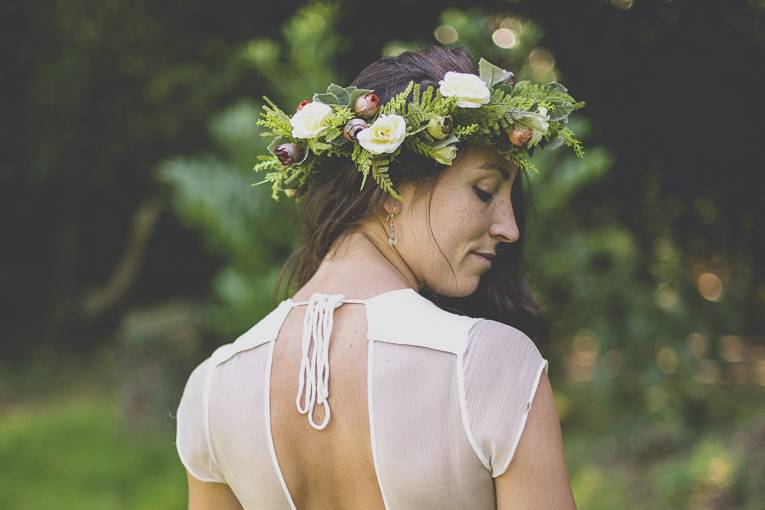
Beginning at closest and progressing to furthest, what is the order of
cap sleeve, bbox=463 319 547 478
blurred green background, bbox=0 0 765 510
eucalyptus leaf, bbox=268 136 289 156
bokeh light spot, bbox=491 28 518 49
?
cap sleeve, bbox=463 319 547 478 < eucalyptus leaf, bbox=268 136 289 156 < blurred green background, bbox=0 0 765 510 < bokeh light spot, bbox=491 28 518 49

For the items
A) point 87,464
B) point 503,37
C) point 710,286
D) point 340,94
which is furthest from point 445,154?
point 87,464

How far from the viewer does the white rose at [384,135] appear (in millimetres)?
1512

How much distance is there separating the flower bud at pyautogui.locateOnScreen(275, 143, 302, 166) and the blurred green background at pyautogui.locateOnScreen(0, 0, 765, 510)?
5.80 feet

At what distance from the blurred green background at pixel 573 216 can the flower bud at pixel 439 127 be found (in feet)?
6.02

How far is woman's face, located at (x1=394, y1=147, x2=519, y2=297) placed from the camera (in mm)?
1555

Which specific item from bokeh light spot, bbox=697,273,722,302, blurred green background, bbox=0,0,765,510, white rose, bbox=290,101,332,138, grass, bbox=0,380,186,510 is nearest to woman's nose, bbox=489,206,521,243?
white rose, bbox=290,101,332,138

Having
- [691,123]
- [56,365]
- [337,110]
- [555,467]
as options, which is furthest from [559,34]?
[56,365]

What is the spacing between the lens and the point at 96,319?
891cm

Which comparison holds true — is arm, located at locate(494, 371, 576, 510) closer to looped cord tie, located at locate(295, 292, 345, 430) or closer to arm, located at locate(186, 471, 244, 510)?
looped cord tie, located at locate(295, 292, 345, 430)

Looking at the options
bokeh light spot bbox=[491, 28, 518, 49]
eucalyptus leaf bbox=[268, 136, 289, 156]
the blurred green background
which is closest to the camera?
eucalyptus leaf bbox=[268, 136, 289, 156]

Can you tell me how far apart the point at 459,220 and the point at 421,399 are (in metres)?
0.35

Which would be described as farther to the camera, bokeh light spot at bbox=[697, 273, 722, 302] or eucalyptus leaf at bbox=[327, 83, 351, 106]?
bokeh light spot at bbox=[697, 273, 722, 302]

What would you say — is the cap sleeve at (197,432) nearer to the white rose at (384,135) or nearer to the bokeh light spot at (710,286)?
the white rose at (384,135)

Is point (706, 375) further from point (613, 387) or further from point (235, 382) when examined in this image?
point (235, 382)
